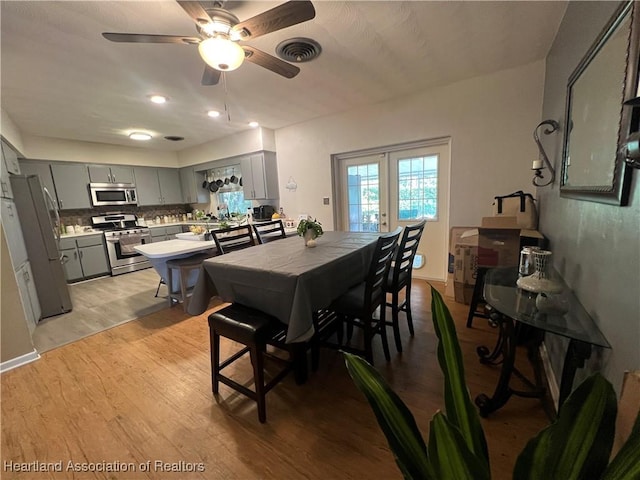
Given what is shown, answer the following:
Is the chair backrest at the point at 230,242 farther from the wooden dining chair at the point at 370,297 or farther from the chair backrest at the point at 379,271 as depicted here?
the chair backrest at the point at 379,271

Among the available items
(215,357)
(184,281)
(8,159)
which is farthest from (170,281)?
(8,159)

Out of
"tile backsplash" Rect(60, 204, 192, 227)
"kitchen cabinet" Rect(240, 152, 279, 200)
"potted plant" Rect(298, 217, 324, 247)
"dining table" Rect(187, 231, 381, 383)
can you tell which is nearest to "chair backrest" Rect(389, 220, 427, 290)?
"dining table" Rect(187, 231, 381, 383)

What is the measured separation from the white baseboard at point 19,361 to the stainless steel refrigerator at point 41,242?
3.78 feet

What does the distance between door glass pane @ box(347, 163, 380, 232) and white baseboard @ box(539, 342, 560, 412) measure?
251cm

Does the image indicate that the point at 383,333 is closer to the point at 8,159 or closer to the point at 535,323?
the point at 535,323

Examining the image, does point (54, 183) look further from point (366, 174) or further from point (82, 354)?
point (366, 174)

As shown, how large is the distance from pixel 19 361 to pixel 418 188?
14.9 feet

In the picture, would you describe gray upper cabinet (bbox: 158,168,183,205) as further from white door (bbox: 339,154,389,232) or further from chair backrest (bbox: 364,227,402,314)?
chair backrest (bbox: 364,227,402,314)

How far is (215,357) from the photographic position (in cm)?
174

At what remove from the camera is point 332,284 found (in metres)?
1.79

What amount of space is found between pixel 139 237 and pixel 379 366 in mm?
5213

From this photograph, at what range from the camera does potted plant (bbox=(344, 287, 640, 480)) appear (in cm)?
54

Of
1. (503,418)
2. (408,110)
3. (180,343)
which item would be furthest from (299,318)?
(408,110)

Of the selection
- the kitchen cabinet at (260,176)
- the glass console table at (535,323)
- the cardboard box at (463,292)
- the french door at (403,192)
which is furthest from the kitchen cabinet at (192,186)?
the glass console table at (535,323)
